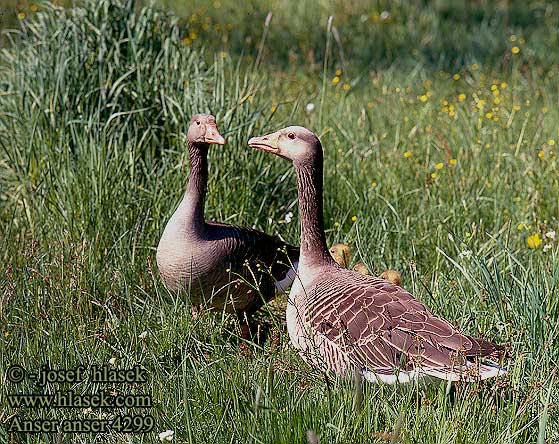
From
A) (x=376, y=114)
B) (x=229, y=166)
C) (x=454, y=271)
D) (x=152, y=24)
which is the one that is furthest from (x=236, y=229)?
(x=376, y=114)

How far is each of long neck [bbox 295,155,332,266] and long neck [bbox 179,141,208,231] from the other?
64 cm

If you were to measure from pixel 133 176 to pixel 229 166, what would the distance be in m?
0.64

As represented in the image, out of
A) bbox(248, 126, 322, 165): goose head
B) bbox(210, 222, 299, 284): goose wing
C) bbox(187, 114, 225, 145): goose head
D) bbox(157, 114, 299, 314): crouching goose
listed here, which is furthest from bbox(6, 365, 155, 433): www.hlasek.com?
bbox(187, 114, 225, 145): goose head

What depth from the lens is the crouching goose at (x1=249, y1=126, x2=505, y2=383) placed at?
11.3 feet

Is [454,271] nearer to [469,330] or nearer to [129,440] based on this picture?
[469,330]

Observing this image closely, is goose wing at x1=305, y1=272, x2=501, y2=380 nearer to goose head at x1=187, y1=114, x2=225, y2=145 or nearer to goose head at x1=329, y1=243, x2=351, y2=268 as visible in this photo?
goose head at x1=329, y1=243, x2=351, y2=268

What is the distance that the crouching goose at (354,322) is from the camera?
346 cm

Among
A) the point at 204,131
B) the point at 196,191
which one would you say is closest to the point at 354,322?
→ the point at 196,191

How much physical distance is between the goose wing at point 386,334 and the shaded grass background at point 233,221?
0.13m

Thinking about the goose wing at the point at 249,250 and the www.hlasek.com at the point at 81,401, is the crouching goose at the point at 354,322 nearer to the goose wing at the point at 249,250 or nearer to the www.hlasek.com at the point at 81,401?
the goose wing at the point at 249,250

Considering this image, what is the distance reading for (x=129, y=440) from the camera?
327cm

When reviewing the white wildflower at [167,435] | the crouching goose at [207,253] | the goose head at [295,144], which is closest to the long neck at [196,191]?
the crouching goose at [207,253]

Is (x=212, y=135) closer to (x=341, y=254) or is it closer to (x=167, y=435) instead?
(x=341, y=254)

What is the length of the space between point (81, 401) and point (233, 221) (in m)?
2.21
